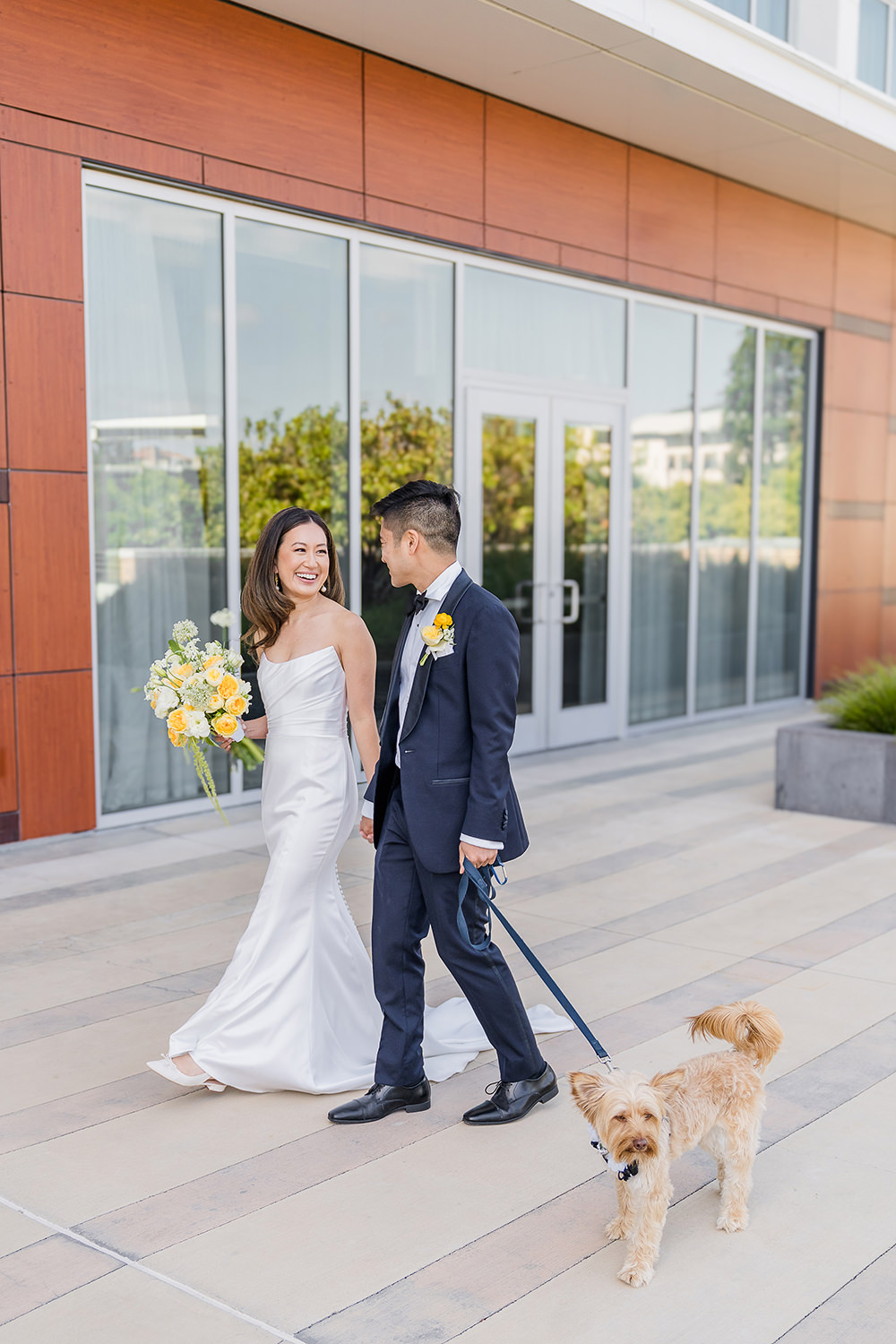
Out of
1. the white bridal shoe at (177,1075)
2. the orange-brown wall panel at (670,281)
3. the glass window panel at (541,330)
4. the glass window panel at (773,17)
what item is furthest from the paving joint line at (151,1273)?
the glass window panel at (773,17)

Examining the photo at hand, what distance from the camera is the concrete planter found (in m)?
7.44

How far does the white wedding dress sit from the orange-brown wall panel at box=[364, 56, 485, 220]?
523 centimetres

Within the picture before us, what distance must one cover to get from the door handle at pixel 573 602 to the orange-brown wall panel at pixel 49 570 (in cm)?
414

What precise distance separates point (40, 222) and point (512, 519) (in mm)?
4094

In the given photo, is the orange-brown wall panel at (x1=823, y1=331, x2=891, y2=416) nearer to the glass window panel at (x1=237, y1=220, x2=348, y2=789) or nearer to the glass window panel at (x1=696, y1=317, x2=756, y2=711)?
the glass window panel at (x1=696, y1=317, x2=756, y2=711)

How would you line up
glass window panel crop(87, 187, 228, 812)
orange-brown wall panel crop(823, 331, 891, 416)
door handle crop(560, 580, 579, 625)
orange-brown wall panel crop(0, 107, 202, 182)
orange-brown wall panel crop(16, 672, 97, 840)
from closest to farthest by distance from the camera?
1. orange-brown wall panel crop(0, 107, 202, 182)
2. orange-brown wall panel crop(16, 672, 97, 840)
3. glass window panel crop(87, 187, 228, 812)
4. door handle crop(560, 580, 579, 625)
5. orange-brown wall panel crop(823, 331, 891, 416)

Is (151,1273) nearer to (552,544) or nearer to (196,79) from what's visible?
(196,79)

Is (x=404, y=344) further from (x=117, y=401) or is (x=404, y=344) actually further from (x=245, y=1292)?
(x=245, y=1292)

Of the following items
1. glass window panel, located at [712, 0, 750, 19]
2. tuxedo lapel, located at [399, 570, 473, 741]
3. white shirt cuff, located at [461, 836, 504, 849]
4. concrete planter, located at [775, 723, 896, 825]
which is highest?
glass window panel, located at [712, 0, 750, 19]

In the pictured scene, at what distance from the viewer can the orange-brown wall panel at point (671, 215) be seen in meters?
10.1

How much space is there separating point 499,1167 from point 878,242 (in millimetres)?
12094

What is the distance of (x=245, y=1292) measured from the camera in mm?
2707

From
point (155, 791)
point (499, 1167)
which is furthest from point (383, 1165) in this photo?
point (155, 791)

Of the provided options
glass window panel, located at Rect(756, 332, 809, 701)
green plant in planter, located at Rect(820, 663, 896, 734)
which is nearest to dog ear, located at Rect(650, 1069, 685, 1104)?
green plant in planter, located at Rect(820, 663, 896, 734)
